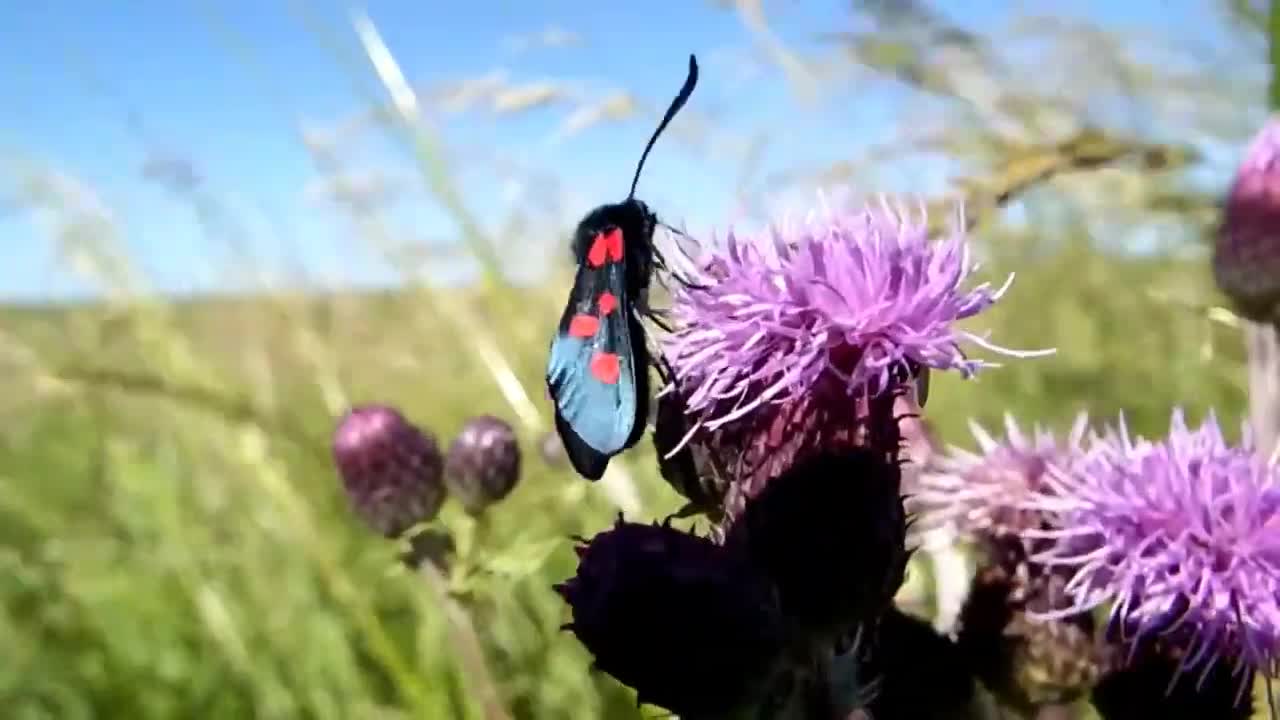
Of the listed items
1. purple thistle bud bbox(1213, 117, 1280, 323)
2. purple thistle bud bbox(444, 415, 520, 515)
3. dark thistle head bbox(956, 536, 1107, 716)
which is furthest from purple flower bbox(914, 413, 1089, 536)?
purple thistle bud bbox(444, 415, 520, 515)

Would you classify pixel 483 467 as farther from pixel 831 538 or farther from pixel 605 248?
pixel 831 538

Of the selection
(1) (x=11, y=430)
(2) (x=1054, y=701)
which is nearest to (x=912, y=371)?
(2) (x=1054, y=701)

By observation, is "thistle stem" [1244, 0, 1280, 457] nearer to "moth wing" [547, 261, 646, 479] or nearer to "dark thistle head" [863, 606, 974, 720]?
"dark thistle head" [863, 606, 974, 720]

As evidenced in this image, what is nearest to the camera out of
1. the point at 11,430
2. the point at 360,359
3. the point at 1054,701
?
the point at 1054,701

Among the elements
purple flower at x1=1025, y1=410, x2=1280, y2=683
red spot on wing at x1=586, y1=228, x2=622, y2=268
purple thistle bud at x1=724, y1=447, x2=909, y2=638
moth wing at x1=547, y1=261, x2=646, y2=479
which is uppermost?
red spot on wing at x1=586, y1=228, x2=622, y2=268

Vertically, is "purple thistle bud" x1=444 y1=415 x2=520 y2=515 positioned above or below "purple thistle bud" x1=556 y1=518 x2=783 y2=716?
below

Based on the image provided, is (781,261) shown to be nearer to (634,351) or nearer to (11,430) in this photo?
(634,351)

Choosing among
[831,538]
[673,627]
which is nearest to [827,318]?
[831,538]
